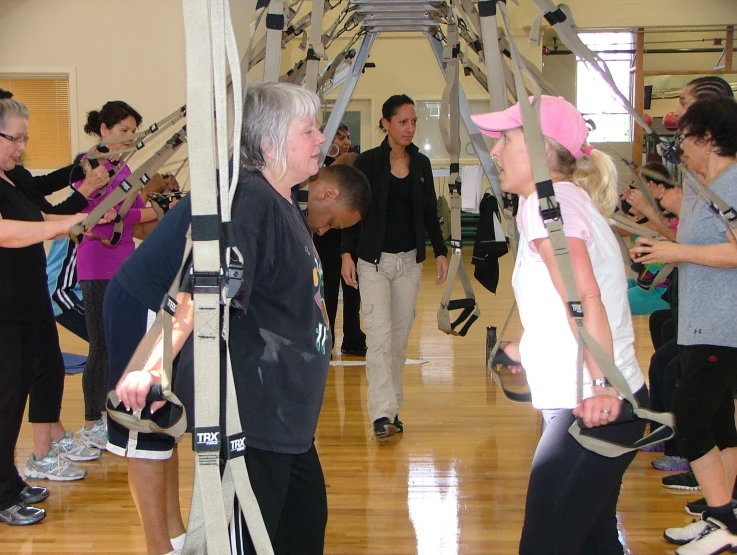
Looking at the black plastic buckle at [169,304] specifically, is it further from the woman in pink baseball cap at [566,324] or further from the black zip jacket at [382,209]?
the black zip jacket at [382,209]

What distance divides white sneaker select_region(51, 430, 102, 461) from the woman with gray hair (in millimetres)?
2564

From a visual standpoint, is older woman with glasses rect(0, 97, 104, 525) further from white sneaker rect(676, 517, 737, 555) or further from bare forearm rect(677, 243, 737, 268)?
white sneaker rect(676, 517, 737, 555)

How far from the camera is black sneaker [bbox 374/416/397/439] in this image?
4.54 metres

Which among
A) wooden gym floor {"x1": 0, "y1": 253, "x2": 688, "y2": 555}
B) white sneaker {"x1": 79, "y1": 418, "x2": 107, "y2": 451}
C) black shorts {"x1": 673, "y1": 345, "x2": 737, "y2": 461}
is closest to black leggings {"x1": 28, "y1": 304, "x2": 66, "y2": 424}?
wooden gym floor {"x1": 0, "y1": 253, "x2": 688, "y2": 555}

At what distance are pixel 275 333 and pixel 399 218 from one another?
298cm

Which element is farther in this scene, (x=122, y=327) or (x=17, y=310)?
(x=17, y=310)

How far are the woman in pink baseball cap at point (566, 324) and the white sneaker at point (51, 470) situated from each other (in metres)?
2.68

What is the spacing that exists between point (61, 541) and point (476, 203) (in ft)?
7.37

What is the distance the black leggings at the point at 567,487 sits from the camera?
6.40 ft

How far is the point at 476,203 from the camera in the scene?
376cm

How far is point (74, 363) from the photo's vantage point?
6367mm

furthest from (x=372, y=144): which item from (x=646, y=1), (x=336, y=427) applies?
(x=336, y=427)

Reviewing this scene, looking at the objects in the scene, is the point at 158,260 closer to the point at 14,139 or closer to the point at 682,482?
the point at 14,139

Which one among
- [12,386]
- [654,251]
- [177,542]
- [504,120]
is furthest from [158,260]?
[12,386]
